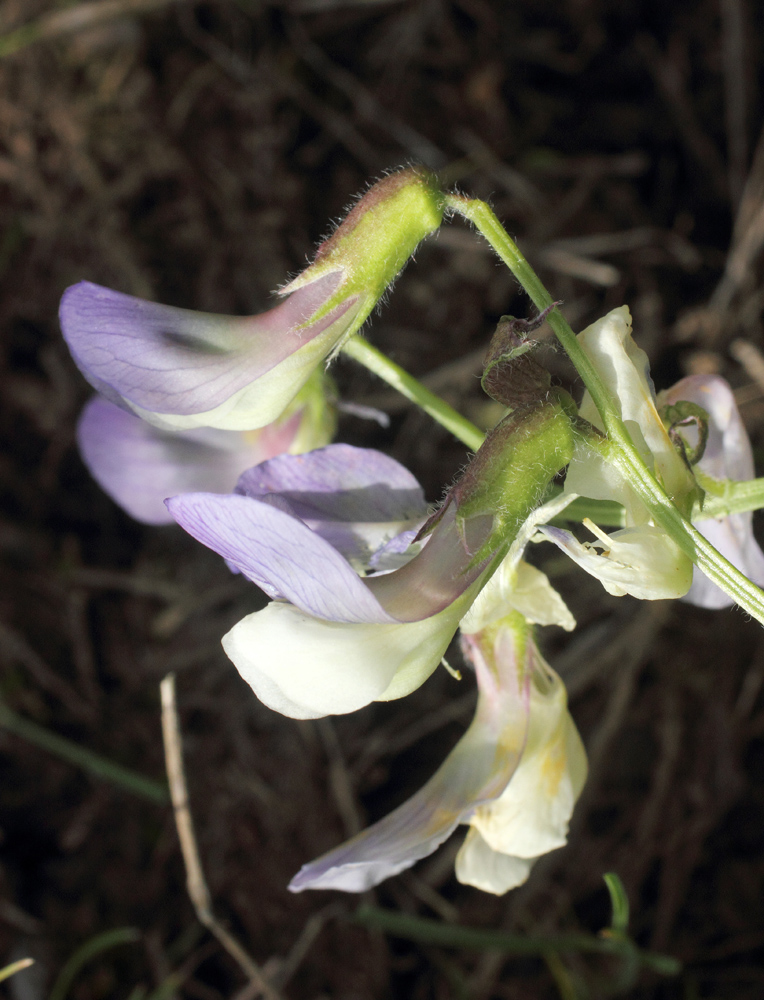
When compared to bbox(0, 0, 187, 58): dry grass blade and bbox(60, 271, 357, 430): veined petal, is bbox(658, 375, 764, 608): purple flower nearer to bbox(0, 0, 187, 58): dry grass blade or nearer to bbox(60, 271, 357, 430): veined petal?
bbox(60, 271, 357, 430): veined petal

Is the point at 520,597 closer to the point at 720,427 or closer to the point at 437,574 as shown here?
the point at 437,574

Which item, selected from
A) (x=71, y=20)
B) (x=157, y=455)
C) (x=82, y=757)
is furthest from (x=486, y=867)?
(x=71, y=20)

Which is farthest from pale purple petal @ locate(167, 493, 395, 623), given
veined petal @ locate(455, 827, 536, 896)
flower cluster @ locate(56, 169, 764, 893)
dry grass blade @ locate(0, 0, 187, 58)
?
dry grass blade @ locate(0, 0, 187, 58)

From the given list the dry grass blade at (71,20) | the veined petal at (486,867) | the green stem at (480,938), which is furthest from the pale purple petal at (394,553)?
the dry grass blade at (71,20)

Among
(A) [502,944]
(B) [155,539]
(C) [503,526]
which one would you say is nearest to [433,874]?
(A) [502,944]

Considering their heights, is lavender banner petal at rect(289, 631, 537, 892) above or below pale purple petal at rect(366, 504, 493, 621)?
below
